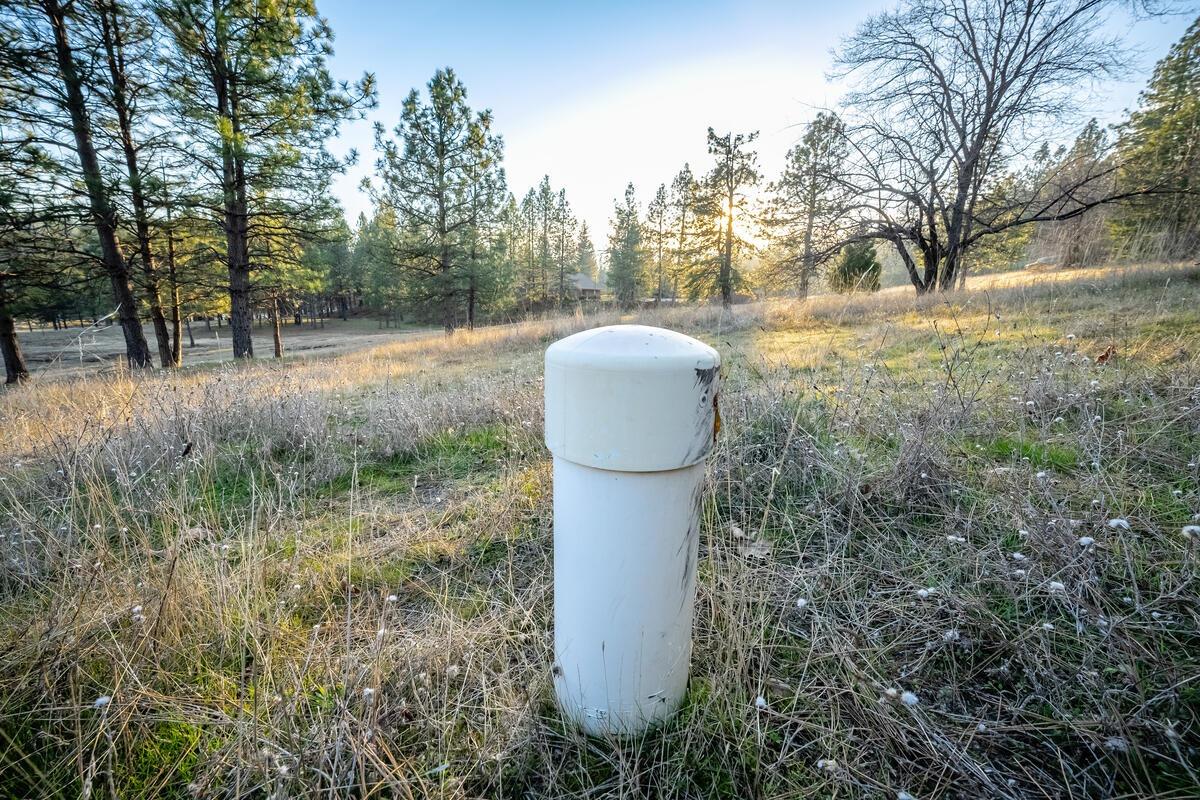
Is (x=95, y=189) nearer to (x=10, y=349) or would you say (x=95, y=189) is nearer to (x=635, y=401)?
(x=10, y=349)

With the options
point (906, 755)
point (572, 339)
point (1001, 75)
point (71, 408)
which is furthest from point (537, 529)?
point (1001, 75)

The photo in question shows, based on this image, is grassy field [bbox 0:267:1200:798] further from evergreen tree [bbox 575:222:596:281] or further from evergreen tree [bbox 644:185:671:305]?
evergreen tree [bbox 575:222:596:281]

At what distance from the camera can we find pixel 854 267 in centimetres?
1454

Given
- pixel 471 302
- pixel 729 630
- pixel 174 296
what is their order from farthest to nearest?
pixel 471 302 → pixel 174 296 → pixel 729 630

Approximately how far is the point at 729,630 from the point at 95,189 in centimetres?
1256

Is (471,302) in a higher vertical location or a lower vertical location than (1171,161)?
lower

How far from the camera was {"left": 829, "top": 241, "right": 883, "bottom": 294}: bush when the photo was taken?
39.2 feet

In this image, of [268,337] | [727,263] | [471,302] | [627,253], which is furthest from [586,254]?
[471,302]

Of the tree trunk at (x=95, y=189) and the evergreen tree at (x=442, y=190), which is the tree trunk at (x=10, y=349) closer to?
the tree trunk at (x=95, y=189)

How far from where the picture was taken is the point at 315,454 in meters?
3.24

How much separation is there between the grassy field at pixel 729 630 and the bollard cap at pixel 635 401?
686 mm

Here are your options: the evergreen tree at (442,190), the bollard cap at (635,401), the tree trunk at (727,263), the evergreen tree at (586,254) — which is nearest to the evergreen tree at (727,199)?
the tree trunk at (727,263)

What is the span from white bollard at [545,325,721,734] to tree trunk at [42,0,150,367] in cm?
992

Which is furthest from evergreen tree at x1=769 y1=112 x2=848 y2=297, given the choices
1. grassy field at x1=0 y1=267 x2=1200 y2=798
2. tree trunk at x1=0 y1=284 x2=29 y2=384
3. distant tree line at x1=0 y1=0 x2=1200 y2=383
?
tree trunk at x1=0 y1=284 x2=29 y2=384
